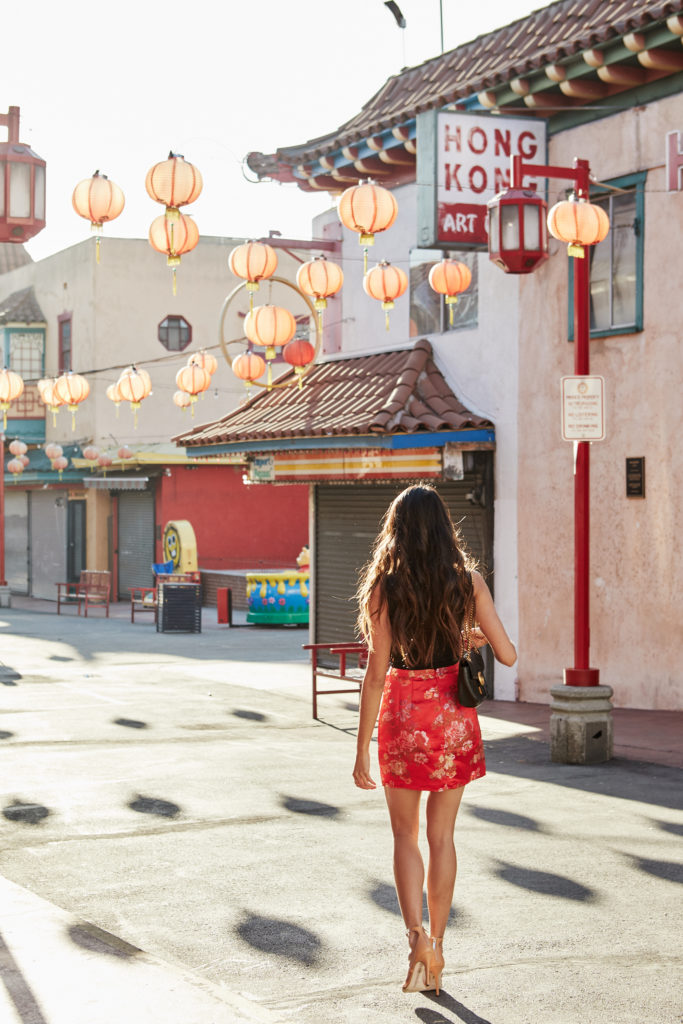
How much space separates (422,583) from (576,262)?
23.1 feet

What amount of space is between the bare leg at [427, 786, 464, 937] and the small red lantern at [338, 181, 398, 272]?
32.0 feet

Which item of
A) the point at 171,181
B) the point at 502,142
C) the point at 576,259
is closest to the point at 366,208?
the point at 502,142

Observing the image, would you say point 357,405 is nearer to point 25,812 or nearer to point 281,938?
point 25,812

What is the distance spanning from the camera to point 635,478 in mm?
14148

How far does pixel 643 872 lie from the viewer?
24.2ft

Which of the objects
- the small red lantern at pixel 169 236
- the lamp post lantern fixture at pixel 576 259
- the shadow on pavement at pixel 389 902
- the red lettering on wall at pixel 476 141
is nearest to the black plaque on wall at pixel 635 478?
the lamp post lantern fixture at pixel 576 259

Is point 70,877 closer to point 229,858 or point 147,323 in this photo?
point 229,858

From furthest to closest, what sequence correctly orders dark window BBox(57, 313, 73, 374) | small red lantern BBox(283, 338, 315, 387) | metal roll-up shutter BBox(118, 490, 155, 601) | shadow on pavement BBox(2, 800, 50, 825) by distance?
dark window BBox(57, 313, 73, 374) → metal roll-up shutter BBox(118, 490, 155, 601) → small red lantern BBox(283, 338, 315, 387) → shadow on pavement BBox(2, 800, 50, 825)

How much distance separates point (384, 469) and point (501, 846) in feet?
30.0

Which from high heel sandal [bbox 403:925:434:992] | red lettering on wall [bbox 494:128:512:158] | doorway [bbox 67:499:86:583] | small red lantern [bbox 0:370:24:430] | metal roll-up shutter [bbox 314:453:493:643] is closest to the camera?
high heel sandal [bbox 403:925:434:992]

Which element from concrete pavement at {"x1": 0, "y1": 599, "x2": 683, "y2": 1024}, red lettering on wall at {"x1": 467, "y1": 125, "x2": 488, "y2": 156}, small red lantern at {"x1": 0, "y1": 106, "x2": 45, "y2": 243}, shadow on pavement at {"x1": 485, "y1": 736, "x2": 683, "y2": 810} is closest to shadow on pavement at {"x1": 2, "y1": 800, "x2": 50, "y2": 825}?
concrete pavement at {"x1": 0, "y1": 599, "x2": 683, "y2": 1024}

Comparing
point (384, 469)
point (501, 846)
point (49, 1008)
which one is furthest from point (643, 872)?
point (384, 469)

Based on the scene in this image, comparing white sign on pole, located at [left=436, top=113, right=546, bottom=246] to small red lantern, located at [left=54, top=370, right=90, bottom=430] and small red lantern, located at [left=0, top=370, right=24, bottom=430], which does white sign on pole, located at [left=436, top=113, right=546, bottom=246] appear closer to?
small red lantern, located at [left=54, top=370, right=90, bottom=430]

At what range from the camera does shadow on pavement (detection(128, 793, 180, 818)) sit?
9.16 meters
